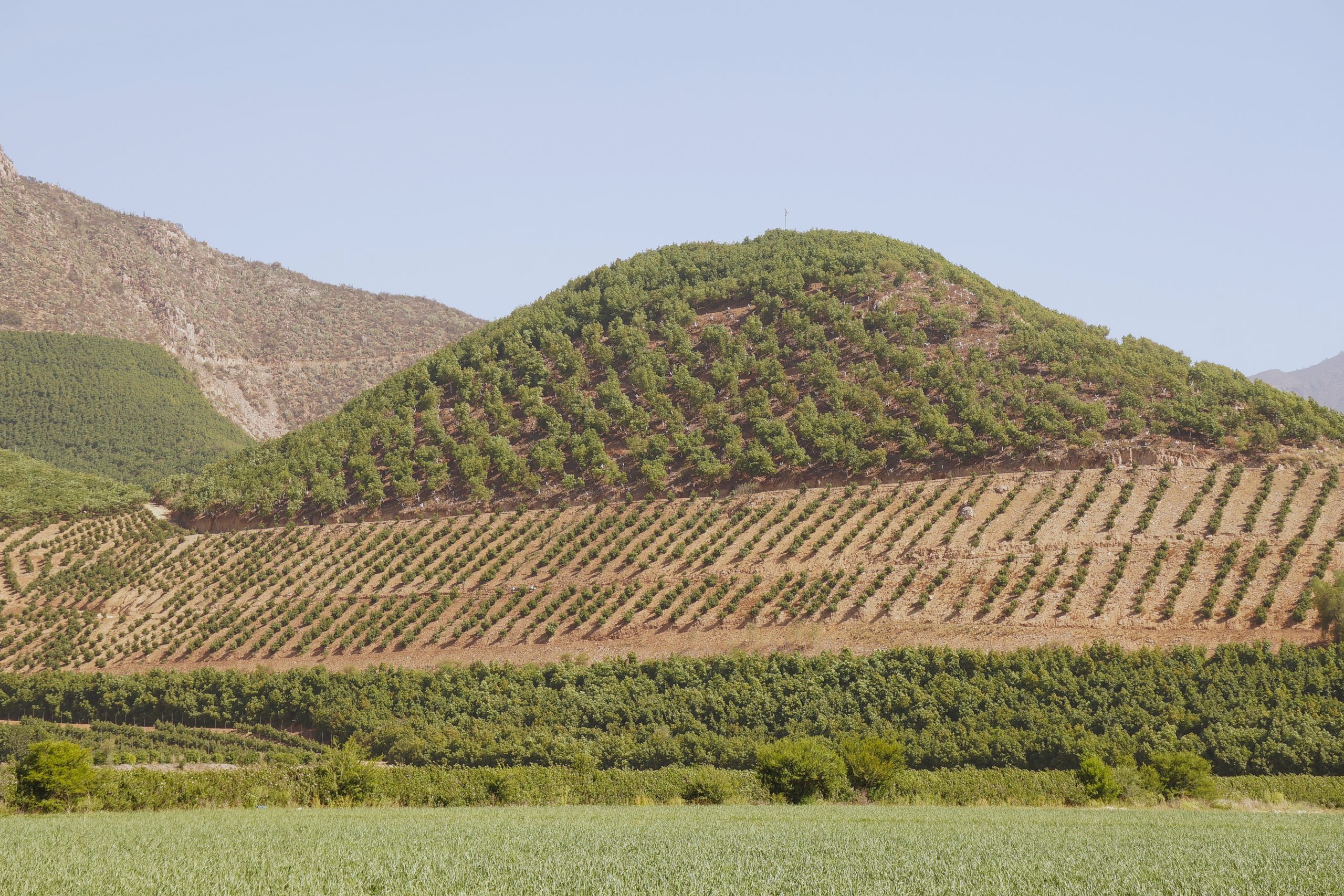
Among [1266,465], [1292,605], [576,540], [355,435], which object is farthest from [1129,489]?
[355,435]

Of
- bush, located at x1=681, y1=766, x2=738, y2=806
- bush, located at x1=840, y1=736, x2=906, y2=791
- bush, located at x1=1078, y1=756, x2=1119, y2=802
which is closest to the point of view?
bush, located at x1=1078, y1=756, x2=1119, y2=802

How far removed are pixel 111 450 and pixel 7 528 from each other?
43.9 meters

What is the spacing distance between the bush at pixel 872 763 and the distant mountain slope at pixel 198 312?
444 ft

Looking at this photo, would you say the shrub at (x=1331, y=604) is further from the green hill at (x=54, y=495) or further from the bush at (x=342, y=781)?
the green hill at (x=54, y=495)

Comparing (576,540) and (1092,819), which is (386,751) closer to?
(576,540)

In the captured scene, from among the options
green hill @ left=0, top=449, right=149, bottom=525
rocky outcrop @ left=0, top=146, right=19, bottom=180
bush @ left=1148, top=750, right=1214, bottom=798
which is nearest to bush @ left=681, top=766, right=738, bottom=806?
bush @ left=1148, top=750, right=1214, bottom=798

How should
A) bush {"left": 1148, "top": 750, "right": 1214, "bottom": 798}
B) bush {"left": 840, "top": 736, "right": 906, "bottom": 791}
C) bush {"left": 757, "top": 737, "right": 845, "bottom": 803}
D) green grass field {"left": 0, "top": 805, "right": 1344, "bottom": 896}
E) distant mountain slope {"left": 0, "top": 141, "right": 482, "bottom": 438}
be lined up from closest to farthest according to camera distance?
green grass field {"left": 0, "top": 805, "right": 1344, "bottom": 896}, bush {"left": 757, "top": 737, "right": 845, "bottom": 803}, bush {"left": 1148, "top": 750, "right": 1214, "bottom": 798}, bush {"left": 840, "top": 736, "right": 906, "bottom": 791}, distant mountain slope {"left": 0, "top": 141, "right": 482, "bottom": 438}

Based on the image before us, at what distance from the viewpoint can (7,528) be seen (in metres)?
80.1

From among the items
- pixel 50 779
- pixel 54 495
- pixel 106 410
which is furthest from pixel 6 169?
pixel 50 779

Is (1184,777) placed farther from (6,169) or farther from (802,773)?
(6,169)

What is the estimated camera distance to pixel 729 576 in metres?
59.7

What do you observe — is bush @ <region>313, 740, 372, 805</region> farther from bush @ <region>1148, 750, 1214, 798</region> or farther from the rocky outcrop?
the rocky outcrop

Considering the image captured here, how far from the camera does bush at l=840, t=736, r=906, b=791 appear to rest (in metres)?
34.2

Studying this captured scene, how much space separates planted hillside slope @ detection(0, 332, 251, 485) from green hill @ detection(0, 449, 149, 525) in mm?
24331
